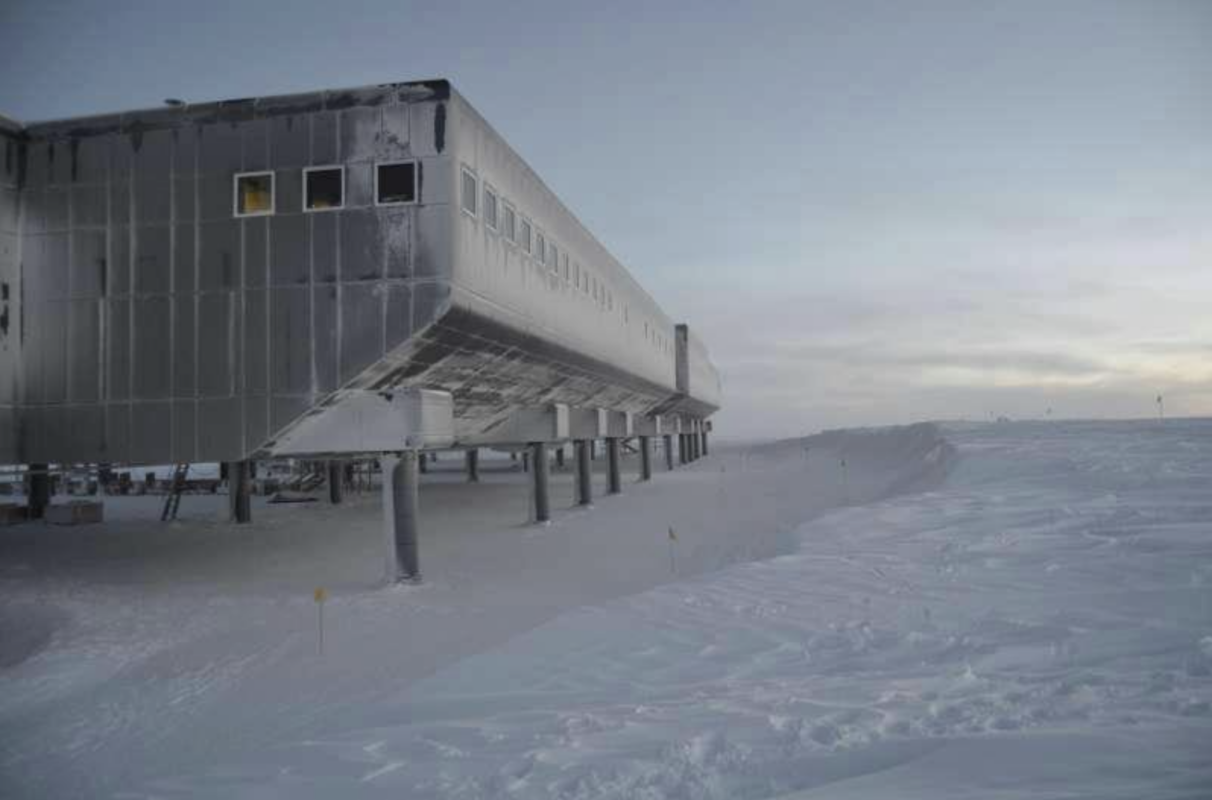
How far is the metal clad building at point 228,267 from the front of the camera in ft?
54.6

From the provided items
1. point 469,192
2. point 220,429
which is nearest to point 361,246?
point 469,192

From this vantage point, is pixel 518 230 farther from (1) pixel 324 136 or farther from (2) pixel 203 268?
(2) pixel 203 268

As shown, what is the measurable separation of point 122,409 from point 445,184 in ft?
29.6

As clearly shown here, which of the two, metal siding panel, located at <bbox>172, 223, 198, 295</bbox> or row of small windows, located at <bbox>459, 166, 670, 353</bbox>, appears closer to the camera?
metal siding panel, located at <bbox>172, 223, 198, 295</bbox>

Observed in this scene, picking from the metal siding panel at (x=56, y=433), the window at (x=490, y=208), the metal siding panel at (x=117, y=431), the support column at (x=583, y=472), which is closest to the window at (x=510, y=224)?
the window at (x=490, y=208)

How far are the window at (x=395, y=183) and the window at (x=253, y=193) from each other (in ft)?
8.26

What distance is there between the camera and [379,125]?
1673 cm

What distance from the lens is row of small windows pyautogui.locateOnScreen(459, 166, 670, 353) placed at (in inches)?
695

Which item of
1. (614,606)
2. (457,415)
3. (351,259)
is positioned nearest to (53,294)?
(351,259)

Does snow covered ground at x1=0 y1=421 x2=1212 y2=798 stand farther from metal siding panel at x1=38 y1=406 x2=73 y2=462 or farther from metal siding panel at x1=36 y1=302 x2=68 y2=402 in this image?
metal siding panel at x1=36 y1=302 x2=68 y2=402

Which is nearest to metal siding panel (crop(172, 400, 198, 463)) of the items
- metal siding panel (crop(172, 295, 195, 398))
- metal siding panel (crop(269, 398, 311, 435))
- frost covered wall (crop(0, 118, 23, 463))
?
metal siding panel (crop(172, 295, 195, 398))

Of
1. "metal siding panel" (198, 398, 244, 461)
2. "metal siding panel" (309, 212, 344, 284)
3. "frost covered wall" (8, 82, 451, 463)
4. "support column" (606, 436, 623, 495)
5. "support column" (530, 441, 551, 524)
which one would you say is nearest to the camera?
"frost covered wall" (8, 82, 451, 463)

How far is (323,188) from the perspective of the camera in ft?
55.3

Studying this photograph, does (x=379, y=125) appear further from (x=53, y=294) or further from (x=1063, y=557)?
(x=1063, y=557)
